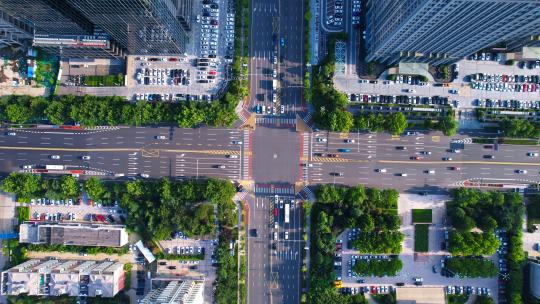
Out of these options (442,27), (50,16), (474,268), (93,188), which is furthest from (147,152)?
(474,268)

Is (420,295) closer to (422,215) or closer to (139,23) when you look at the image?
(422,215)

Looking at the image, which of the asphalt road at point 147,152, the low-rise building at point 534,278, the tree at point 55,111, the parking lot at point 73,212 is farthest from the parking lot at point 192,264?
the low-rise building at point 534,278

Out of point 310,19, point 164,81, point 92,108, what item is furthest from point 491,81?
point 92,108

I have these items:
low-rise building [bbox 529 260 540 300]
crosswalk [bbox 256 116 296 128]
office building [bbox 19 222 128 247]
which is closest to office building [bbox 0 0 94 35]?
crosswalk [bbox 256 116 296 128]

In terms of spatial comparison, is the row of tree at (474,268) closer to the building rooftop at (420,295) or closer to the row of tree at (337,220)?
the building rooftop at (420,295)

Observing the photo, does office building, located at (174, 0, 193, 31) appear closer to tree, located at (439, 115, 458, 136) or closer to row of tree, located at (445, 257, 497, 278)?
tree, located at (439, 115, 458, 136)
